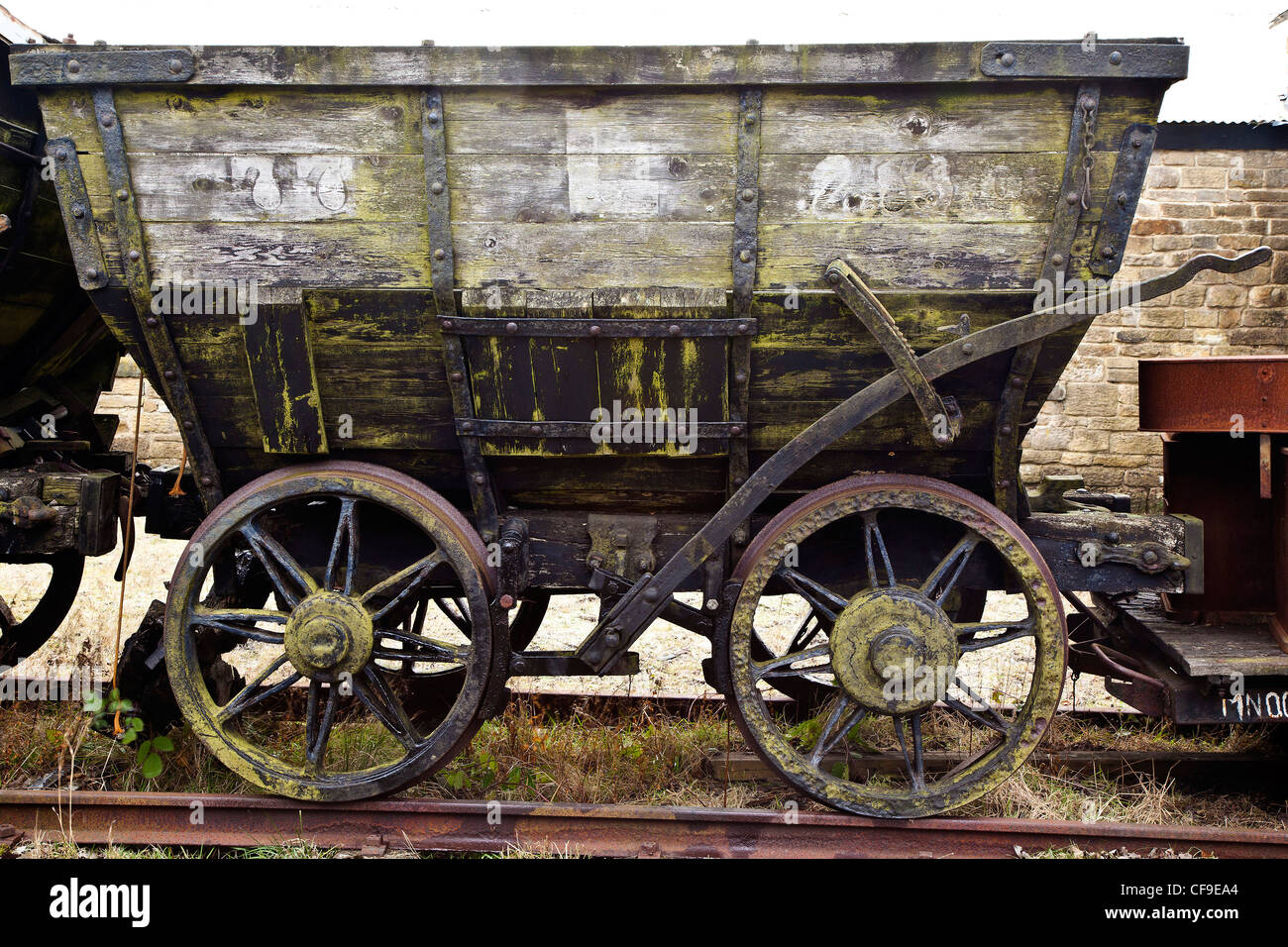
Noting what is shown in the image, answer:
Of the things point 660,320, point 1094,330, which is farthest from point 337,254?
point 1094,330

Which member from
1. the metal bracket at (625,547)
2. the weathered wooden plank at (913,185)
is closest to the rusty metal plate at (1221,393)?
the weathered wooden plank at (913,185)

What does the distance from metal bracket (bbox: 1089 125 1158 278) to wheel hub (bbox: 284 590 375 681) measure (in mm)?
2821

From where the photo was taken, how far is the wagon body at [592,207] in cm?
279

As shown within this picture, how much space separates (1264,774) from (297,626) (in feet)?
13.5

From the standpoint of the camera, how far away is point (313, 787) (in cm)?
Result: 314

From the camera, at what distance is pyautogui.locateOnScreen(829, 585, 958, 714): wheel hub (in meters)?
2.99

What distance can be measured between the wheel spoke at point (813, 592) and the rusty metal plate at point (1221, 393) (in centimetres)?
146

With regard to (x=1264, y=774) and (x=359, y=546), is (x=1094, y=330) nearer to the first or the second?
(x=1264, y=774)

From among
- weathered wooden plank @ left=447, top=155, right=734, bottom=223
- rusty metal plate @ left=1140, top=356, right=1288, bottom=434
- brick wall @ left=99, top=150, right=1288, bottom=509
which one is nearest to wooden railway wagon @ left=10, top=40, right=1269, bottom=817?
weathered wooden plank @ left=447, top=155, right=734, bottom=223

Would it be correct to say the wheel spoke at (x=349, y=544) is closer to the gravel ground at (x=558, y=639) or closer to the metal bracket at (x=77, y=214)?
the metal bracket at (x=77, y=214)

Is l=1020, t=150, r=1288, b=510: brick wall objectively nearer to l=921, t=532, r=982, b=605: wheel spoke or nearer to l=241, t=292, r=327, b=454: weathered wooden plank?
l=921, t=532, r=982, b=605: wheel spoke

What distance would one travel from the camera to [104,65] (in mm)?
2812

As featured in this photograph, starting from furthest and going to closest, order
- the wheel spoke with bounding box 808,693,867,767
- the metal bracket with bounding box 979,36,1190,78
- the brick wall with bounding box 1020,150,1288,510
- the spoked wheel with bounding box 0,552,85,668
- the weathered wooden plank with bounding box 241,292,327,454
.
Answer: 1. the brick wall with bounding box 1020,150,1288,510
2. the spoked wheel with bounding box 0,552,85,668
3. the wheel spoke with bounding box 808,693,867,767
4. the weathered wooden plank with bounding box 241,292,327,454
5. the metal bracket with bounding box 979,36,1190,78

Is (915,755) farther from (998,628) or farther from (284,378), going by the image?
(284,378)
